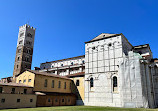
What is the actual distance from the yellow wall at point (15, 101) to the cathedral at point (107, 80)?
1571mm

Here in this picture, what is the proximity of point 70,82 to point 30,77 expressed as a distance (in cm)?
1212

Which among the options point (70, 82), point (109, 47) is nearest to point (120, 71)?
point (109, 47)

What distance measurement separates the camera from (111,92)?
104 feet

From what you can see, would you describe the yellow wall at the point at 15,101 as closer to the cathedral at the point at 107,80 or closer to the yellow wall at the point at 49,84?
the cathedral at the point at 107,80

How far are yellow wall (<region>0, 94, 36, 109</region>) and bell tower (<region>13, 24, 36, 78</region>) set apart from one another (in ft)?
113

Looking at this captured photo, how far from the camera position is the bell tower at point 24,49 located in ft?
198

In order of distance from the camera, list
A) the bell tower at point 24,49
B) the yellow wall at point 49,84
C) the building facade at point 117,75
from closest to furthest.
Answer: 1. the building facade at point 117,75
2. the yellow wall at point 49,84
3. the bell tower at point 24,49

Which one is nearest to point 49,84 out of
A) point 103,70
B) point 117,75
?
point 103,70

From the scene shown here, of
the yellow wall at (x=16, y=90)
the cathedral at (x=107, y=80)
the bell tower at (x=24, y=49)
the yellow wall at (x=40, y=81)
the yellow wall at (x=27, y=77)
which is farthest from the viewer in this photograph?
the bell tower at (x=24, y=49)

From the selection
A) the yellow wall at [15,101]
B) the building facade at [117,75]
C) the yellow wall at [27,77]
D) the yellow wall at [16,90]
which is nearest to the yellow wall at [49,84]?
the yellow wall at [27,77]

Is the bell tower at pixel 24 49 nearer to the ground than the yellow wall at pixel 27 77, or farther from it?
farther from it

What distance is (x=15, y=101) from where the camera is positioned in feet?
82.7

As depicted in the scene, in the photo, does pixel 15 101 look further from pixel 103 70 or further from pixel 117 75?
pixel 117 75

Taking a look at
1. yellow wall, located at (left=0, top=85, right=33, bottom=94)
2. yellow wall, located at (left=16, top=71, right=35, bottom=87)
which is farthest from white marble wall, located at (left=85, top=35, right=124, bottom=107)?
yellow wall, located at (left=0, top=85, right=33, bottom=94)
